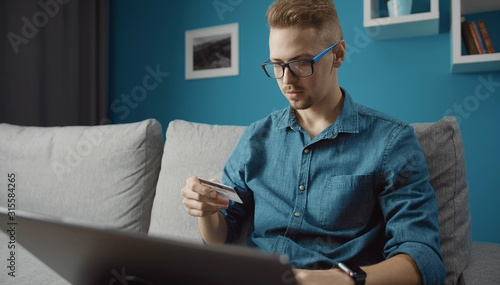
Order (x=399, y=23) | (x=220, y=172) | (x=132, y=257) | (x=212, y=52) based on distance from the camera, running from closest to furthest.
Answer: (x=132, y=257)
(x=220, y=172)
(x=399, y=23)
(x=212, y=52)

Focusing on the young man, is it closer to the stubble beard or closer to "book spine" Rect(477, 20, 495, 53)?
the stubble beard

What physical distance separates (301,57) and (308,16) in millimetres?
115

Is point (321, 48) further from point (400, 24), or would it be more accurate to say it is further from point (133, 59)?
point (133, 59)

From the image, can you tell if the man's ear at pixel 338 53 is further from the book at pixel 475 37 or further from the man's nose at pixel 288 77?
the book at pixel 475 37

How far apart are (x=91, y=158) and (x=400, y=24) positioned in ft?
4.90

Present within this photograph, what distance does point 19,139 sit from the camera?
1989 mm

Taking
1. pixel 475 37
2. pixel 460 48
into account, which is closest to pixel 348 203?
pixel 460 48

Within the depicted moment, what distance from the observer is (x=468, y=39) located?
174 cm

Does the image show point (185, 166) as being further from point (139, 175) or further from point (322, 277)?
point (322, 277)

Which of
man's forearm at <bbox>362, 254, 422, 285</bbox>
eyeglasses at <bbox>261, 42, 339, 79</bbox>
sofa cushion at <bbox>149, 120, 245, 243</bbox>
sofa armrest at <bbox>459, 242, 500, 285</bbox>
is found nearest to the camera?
man's forearm at <bbox>362, 254, 422, 285</bbox>

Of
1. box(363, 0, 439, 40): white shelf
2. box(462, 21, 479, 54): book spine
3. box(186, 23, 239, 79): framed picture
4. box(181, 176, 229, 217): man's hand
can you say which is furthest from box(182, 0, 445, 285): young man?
box(186, 23, 239, 79): framed picture

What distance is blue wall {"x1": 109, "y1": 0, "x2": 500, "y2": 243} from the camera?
6.18 feet

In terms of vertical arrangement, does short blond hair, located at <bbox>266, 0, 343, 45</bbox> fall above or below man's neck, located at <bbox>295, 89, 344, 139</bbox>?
above

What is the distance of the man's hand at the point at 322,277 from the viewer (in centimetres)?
70
